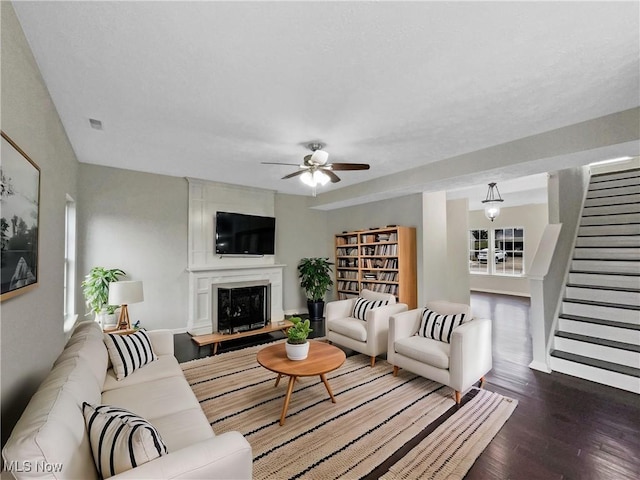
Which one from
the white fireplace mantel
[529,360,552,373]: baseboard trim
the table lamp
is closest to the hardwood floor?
[529,360,552,373]: baseboard trim

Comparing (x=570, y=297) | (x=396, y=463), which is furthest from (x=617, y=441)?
(x=570, y=297)

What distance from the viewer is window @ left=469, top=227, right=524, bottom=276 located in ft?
28.5

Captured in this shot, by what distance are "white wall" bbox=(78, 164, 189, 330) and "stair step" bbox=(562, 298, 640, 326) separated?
569cm

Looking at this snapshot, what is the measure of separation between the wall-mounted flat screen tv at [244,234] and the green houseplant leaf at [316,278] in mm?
809

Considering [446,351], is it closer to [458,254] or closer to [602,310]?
[602,310]

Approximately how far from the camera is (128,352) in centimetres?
240

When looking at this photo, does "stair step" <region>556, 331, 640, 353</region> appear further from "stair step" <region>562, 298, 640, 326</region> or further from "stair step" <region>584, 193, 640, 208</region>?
"stair step" <region>584, 193, 640, 208</region>

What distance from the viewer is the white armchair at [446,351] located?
2650mm

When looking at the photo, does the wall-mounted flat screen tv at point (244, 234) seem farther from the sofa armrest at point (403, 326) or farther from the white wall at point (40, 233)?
the sofa armrest at point (403, 326)

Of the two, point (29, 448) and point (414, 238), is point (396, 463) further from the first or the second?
point (414, 238)

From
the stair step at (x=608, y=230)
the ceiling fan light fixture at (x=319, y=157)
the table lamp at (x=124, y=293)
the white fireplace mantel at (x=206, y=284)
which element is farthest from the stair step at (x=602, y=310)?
the table lamp at (x=124, y=293)

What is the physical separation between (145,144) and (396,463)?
3.92 m

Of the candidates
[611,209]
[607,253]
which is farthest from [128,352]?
[611,209]

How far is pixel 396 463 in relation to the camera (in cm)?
195
